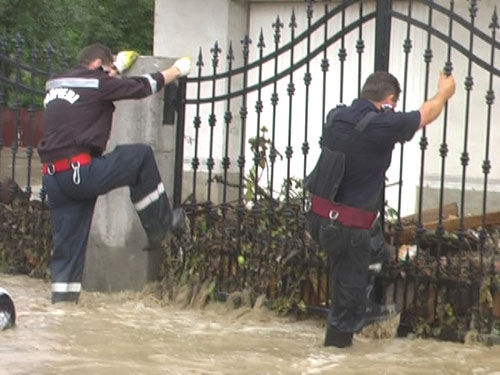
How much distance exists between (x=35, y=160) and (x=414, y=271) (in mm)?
10421

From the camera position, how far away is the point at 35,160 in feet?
52.5

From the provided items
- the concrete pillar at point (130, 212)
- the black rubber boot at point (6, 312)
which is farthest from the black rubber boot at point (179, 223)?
the black rubber boot at point (6, 312)

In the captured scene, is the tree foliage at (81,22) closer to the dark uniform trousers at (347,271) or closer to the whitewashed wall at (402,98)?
the whitewashed wall at (402,98)

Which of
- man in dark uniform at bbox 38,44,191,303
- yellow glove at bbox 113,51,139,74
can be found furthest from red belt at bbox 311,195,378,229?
yellow glove at bbox 113,51,139,74

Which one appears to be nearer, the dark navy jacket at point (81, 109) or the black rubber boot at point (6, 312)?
the black rubber boot at point (6, 312)

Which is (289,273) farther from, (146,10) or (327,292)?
(146,10)

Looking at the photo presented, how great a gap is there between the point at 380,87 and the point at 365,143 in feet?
1.26

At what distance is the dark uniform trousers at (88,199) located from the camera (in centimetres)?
692

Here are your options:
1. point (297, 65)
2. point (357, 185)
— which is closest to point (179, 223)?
point (297, 65)

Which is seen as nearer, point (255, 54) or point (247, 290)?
point (247, 290)

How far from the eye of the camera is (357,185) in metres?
6.06

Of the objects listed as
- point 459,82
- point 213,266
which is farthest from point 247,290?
point 459,82

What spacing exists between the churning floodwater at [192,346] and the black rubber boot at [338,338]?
43 millimetres

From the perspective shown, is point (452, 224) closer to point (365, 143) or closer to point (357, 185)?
point (357, 185)
